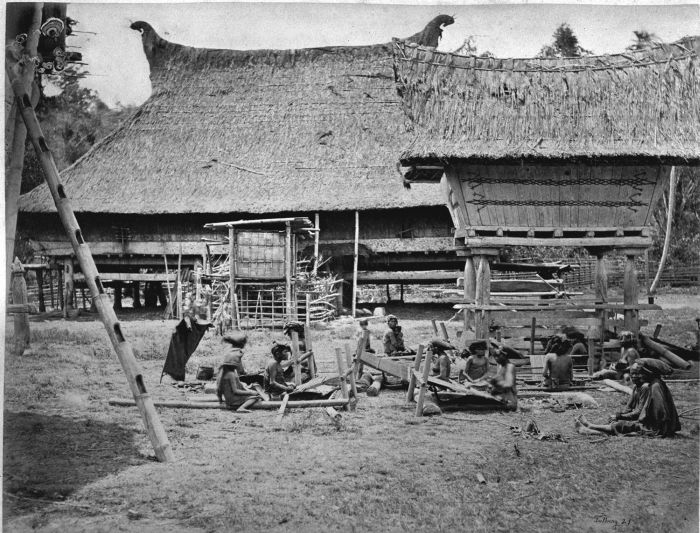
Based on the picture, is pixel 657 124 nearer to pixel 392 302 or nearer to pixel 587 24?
pixel 587 24

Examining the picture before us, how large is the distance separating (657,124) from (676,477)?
4931 mm

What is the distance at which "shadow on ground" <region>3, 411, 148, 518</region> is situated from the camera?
4934mm

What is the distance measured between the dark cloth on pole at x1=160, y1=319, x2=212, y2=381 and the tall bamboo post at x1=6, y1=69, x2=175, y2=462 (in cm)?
249

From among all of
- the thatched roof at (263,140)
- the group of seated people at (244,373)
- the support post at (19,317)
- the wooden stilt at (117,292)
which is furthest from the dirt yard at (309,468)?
the wooden stilt at (117,292)

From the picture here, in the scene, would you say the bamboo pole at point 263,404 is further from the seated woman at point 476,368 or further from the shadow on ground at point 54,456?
the seated woman at point 476,368

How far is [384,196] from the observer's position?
52.0 ft

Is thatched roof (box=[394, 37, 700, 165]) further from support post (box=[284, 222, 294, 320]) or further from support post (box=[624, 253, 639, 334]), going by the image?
support post (box=[284, 222, 294, 320])

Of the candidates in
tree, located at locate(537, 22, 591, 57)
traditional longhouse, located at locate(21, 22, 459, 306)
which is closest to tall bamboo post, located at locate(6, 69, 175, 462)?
tree, located at locate(537, 22, 591, 57)

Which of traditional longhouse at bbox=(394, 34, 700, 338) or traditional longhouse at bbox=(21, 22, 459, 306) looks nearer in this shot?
traditional longhouse at bbox=(394, 34, 700, 338)

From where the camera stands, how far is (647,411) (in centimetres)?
580

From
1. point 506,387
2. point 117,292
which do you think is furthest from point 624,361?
point 117,292

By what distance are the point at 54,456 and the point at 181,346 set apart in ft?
8.98

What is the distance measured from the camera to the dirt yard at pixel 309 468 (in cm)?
467

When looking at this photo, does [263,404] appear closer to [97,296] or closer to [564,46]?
[97,296]
